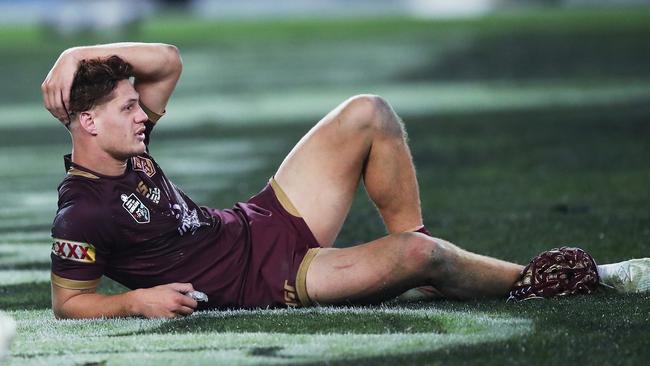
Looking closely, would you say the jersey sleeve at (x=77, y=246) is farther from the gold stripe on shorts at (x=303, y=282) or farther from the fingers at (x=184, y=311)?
the gold stripe on shorts at (x=303, y=282)

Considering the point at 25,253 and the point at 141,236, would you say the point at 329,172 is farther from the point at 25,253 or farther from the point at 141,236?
the point at 25,253

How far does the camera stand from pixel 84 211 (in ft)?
17.3

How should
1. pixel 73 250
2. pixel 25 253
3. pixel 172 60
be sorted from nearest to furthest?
pixel 73 250, pixel 172 60, pixel 25 253

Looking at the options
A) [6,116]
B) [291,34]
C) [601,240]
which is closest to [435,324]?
[601,240]

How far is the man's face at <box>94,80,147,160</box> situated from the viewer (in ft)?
17.7

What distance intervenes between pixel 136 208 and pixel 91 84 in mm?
468

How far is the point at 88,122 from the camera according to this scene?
5.39m

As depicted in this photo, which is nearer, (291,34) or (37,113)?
(37,113)

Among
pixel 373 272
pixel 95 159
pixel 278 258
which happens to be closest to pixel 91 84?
pixel 95 159

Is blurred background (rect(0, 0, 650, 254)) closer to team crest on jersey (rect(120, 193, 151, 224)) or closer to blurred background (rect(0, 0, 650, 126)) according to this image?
blurred background (rect(0, 0, 650, 126))

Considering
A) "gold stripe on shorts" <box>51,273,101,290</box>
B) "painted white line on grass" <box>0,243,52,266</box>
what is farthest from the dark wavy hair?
"painted white line on grass" <box>0,243,52,266</box>

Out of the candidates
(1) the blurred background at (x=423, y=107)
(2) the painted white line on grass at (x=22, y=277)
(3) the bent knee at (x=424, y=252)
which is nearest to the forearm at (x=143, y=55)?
(3) the bent knee at (x=424, y=252)

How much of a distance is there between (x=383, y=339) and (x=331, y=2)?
176ft

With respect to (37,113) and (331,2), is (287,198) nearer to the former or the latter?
(37,113)
